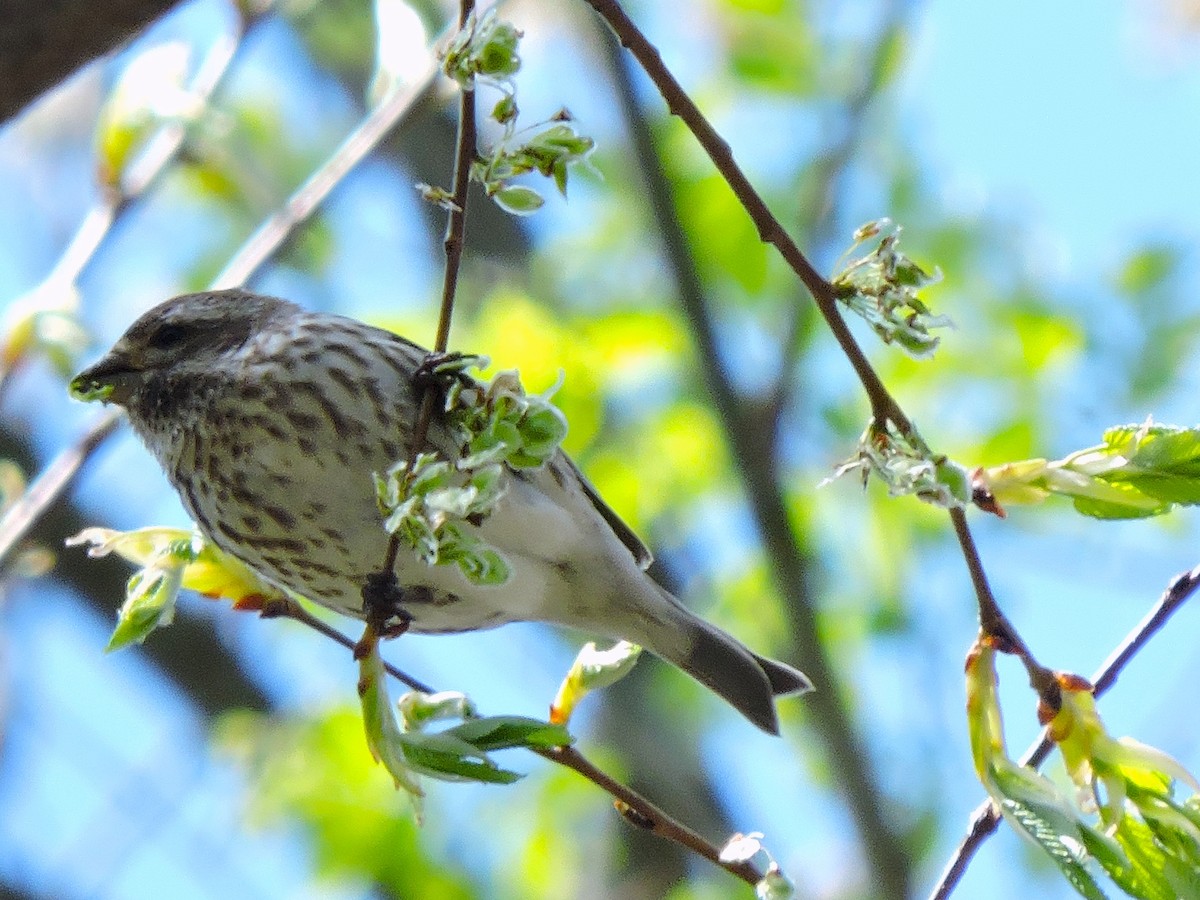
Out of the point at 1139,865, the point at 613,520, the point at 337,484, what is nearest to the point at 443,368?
the point at 337,484

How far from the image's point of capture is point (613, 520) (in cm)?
407

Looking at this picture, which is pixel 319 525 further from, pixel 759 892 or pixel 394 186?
pixel 394 186

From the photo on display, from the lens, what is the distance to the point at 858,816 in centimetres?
551

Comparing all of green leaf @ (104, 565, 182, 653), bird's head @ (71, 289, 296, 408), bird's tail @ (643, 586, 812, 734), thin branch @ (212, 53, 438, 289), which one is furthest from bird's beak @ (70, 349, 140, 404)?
bird's tail @ (643, 586, 812, 734)

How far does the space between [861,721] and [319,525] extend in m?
4.23

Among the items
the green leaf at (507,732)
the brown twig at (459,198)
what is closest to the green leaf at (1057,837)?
the green leaf at (507,732)

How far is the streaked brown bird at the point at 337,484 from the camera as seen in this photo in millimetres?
3447

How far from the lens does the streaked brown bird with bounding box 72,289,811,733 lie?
345cm

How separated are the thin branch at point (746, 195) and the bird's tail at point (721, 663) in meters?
2.07

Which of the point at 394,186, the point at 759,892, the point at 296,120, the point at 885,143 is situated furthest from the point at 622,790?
the point at 296,120

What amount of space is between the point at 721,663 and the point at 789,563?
1314 mm

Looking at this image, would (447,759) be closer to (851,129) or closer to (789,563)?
(789,563)

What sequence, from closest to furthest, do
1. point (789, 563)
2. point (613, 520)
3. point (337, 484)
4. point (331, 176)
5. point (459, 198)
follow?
point (459, 198), point (337, 484), point (331, 176), point (613, 520), point (789, 563)

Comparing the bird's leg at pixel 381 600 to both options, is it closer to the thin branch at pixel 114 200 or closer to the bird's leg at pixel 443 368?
the bird's leg at pixel 443 368
